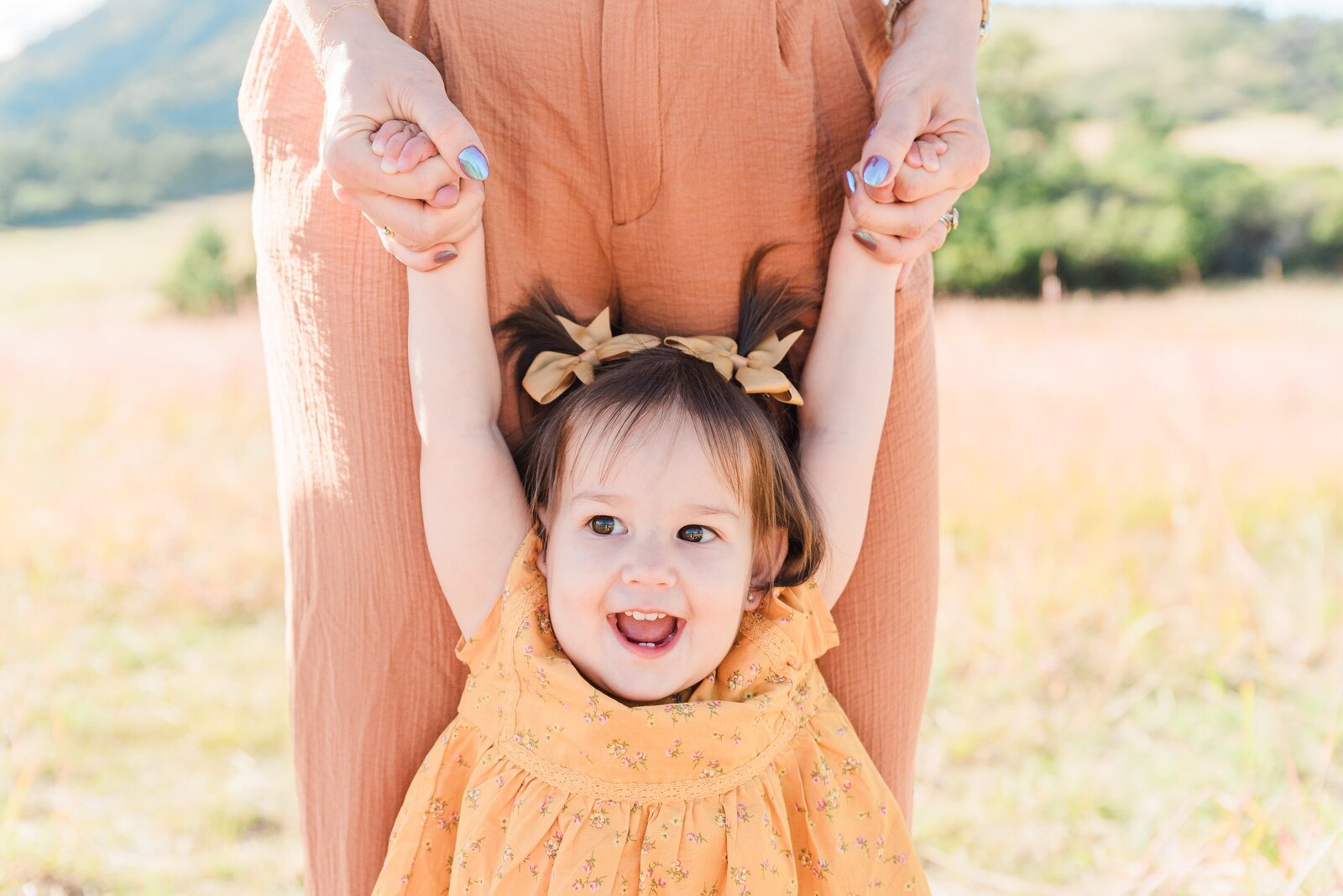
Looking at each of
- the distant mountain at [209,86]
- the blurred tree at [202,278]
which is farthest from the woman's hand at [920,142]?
the distant mountain at [209,86]

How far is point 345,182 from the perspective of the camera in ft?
3.98

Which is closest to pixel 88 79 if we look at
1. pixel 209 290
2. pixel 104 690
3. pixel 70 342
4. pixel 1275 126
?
pixel 209 290

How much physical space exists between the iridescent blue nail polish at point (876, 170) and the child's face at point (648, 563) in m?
0.35

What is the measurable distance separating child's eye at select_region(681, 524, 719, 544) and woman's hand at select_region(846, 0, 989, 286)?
0.39m

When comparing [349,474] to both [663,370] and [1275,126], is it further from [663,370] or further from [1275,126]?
[1275,126]

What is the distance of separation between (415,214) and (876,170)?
0.52 meters

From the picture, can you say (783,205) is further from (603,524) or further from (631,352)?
(603,524)

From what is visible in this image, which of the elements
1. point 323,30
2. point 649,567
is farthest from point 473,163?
point 649,567

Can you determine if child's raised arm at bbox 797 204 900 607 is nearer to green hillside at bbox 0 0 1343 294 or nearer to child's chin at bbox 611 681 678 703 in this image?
child's chin at bbox 611 681 678 703

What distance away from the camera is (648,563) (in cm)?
127

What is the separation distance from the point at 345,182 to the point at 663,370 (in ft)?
1.36

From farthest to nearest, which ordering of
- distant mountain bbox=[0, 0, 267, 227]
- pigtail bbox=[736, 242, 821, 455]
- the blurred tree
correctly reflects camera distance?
distant mountain bbox=[0, 0, 267, 227] < the blurred tree < pigtail bbox=[736, 242, 821, 455]

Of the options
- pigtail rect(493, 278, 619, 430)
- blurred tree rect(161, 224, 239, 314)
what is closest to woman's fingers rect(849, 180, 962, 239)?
pigtail rect(493, 278, 619, 430)

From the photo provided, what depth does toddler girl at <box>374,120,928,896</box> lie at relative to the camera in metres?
1.26
